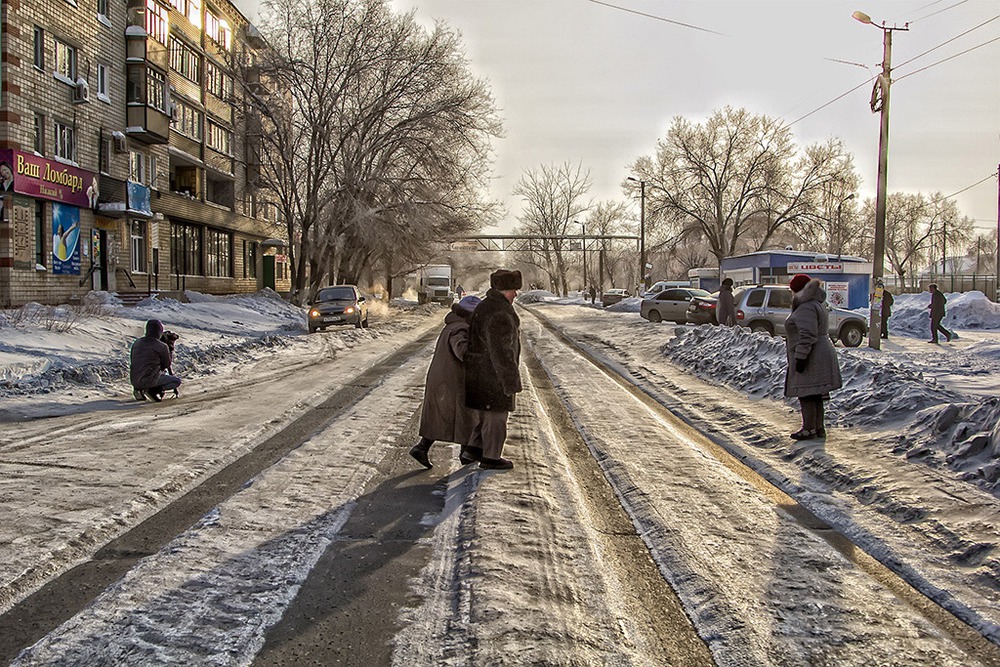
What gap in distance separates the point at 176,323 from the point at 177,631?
2173cm

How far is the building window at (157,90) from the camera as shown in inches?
1255

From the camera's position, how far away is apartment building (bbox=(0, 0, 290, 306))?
24.0 meters

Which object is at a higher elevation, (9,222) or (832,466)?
(9,222)

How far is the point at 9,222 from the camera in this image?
23422mm

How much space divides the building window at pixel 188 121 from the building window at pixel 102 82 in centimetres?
618

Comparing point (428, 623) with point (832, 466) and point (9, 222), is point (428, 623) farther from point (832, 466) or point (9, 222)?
point (9, 222)

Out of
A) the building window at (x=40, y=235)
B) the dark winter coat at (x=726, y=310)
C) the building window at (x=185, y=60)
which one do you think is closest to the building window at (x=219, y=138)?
the building window at (x=185, y=60)

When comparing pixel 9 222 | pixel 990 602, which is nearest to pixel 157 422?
pixel 990 602

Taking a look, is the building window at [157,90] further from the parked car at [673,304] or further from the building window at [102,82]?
the parked car at [673,304]

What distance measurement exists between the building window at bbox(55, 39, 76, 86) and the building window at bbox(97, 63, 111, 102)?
4.66 feet

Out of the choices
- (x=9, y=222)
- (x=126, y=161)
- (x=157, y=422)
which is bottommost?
(x=157, y=422)

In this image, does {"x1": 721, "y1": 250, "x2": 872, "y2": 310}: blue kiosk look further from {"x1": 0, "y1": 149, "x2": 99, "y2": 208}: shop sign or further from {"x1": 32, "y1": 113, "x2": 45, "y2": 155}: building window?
{"x1": 32, "y1": 113, "x2": 45, "y2": 155}: building window

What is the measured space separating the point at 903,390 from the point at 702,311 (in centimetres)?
1836

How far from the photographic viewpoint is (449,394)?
6781 millimetres
